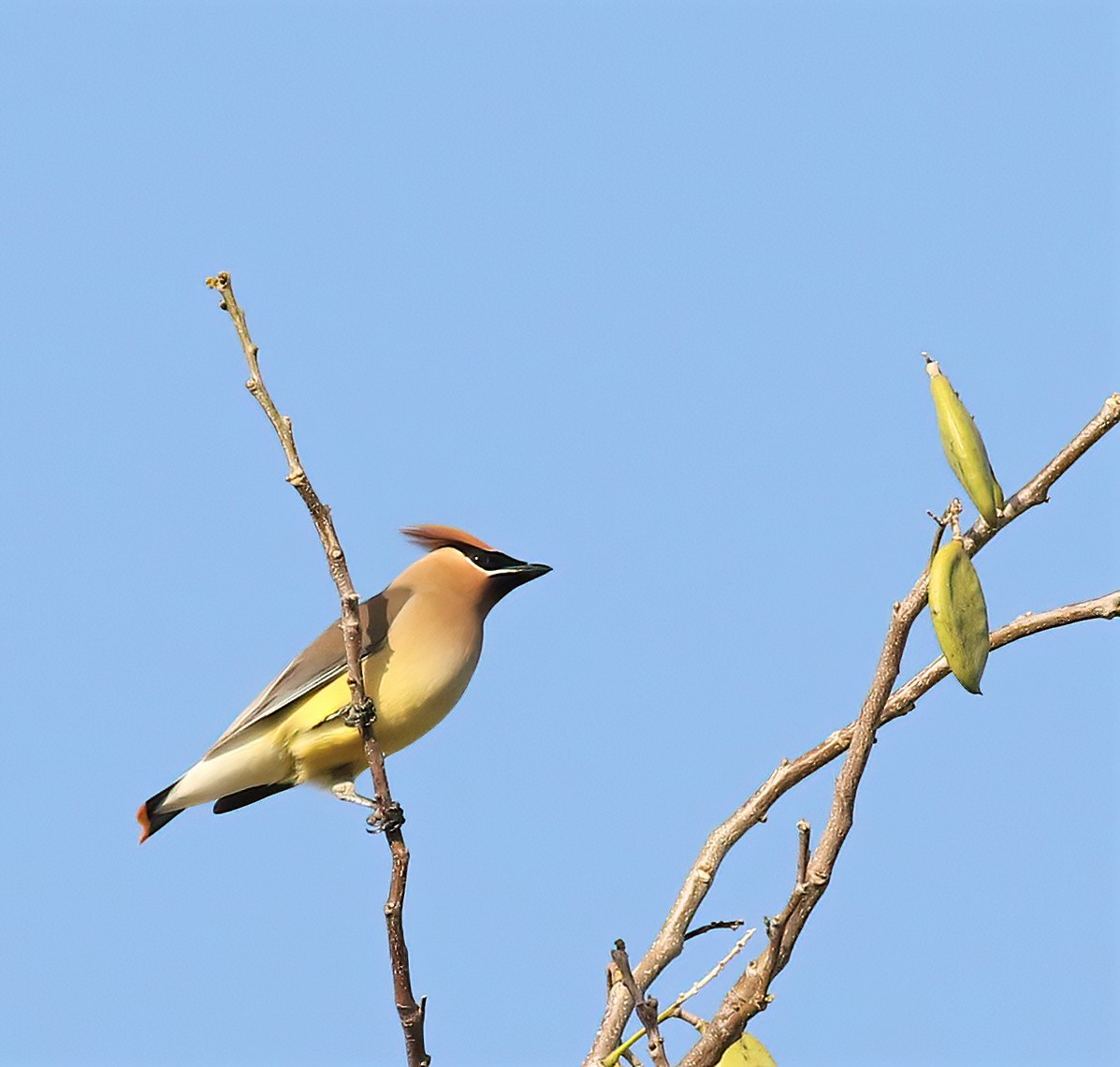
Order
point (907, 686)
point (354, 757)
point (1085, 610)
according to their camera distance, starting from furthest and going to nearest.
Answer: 1. point (354, 757)
2. point (907, 686)
3. point (1085, 610)

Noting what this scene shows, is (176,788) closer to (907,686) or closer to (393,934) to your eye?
(393,934)

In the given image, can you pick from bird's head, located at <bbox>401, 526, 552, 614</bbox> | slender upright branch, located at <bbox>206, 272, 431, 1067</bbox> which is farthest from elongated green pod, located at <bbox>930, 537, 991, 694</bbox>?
bird's head, located at <bbox>401, 526, 552, 614</bbox>

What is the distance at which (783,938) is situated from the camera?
2.15 metres

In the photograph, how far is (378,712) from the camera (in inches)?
172

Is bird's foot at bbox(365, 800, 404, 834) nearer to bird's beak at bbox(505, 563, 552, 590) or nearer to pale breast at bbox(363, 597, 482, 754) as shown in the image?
pale breast at bbox(363, 597, 482, 754)

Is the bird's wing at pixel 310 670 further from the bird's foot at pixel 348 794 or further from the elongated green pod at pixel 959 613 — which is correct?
the elongated green pod at pixel 959 613

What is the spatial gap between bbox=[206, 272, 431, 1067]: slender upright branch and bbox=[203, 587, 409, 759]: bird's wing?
1261 millimetres

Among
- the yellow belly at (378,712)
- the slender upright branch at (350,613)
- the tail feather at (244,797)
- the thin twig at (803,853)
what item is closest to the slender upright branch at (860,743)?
the thin twig at (803,853)

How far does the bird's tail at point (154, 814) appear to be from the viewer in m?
4.69

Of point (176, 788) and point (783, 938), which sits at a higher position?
point (176, 788)

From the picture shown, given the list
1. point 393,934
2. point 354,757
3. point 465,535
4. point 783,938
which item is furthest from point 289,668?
point 783,938

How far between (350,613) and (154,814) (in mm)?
1948

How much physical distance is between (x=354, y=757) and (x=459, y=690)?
347 millimetres

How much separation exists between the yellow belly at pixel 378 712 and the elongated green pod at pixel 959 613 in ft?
8.51
